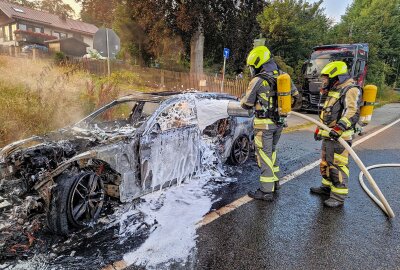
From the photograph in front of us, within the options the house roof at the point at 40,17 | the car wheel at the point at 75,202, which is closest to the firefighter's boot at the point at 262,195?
the car wheel at the point at 75,202

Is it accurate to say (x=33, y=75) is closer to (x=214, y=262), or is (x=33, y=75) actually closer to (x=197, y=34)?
(x=214, y=262)

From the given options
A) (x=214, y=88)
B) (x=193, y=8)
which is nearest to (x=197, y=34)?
(x=193, y=8)

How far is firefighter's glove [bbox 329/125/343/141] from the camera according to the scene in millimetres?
3904

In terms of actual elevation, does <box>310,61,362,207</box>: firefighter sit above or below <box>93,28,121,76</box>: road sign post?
below

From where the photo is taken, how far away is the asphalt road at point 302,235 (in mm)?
2828

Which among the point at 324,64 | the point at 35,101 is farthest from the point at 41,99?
the point at 324,64

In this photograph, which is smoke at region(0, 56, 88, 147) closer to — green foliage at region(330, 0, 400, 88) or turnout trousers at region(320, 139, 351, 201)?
turnout trousers at region(320, 139, 351, 201)

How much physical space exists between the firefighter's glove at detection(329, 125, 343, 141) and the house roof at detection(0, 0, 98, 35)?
133ft

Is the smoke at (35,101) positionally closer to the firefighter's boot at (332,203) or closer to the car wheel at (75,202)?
the car wheel at (75,202)

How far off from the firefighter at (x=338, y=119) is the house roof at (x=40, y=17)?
131 ft

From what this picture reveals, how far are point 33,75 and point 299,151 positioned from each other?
7.01m

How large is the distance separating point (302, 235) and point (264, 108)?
1.75 m

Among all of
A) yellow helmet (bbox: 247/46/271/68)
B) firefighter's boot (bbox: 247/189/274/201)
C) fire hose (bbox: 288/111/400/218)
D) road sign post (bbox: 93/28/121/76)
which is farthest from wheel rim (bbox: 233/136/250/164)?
road sign post (bbox: 93/28/121/76)

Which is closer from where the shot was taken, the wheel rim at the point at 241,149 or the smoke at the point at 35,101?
the wheel rim at the point at 241,149
